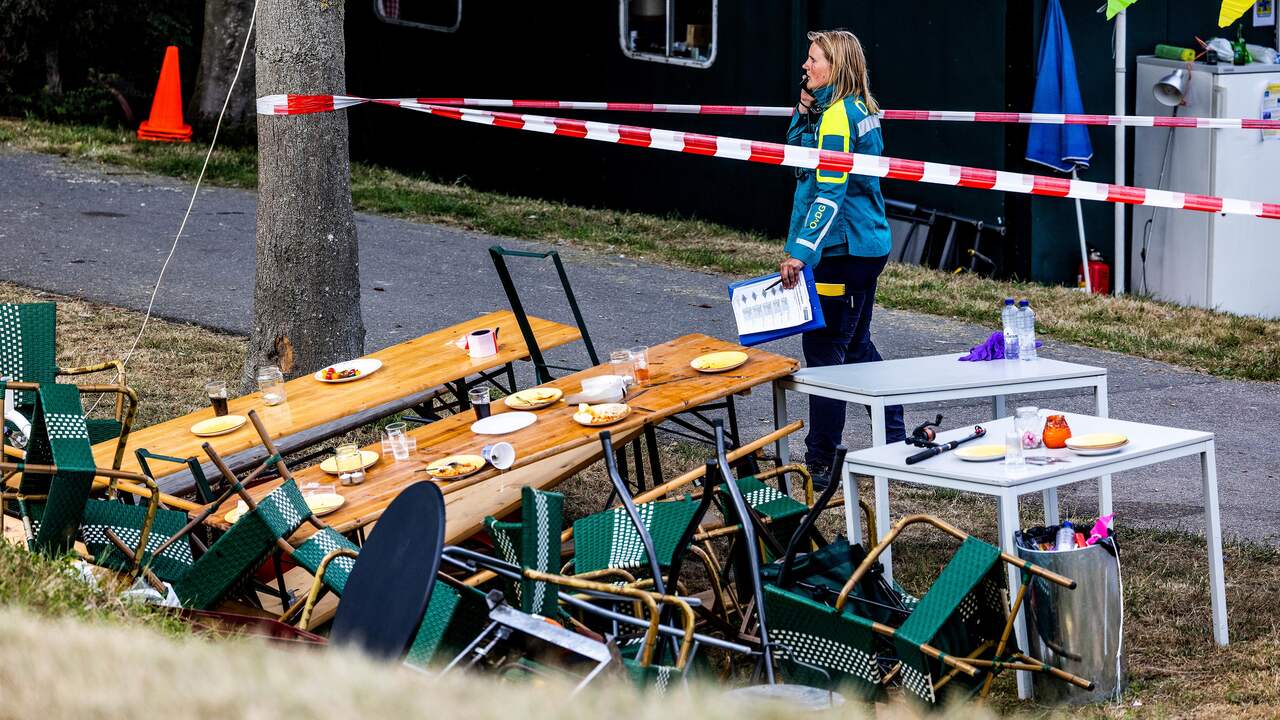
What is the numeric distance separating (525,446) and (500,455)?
6.9 inches

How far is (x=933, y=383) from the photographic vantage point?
5199 mm

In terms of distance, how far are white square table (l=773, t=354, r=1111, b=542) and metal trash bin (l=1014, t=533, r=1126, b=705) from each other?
0.57 m

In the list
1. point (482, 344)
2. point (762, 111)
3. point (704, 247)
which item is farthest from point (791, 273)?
point (704, 247)

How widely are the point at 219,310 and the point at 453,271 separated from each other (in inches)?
69.4

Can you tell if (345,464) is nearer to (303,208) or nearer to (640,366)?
(640,366)

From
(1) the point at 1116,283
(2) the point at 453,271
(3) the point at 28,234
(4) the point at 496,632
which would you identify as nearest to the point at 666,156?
(2) the point at 453,271

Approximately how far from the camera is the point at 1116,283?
10.6m

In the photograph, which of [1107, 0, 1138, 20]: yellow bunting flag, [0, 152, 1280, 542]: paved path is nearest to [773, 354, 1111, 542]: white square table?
[0, 152, 1280, 542]: paved path

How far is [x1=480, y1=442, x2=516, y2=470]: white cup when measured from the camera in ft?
15.3

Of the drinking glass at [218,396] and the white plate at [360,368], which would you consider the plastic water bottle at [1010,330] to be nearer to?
the white plate at [360,368]

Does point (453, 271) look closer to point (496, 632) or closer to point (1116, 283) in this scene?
point (1116, 283)

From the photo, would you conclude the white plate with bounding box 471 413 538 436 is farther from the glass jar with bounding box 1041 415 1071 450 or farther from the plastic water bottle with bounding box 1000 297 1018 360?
the plastic water bottle with bounding box 1000 297 1018 360

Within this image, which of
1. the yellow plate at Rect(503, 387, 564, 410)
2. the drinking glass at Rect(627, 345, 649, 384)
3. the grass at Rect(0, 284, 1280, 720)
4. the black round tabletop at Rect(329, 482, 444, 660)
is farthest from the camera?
the drinking glass at Rect(627, 345, 649, 384)

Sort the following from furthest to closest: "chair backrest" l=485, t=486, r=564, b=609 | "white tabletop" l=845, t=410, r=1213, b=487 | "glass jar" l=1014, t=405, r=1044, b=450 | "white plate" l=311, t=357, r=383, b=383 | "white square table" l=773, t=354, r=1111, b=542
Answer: "white plate" l=311, t=357, r=383, b=383 < "white square table" l=773, t=354, r=1111, b=542 < "glass jar" l=1014, t=405, r=1044, b=450 < "white tabletop" l=845, t=410, r=1213, b=487 < "chair backrest" l=485, t=486, r=564, b=609
